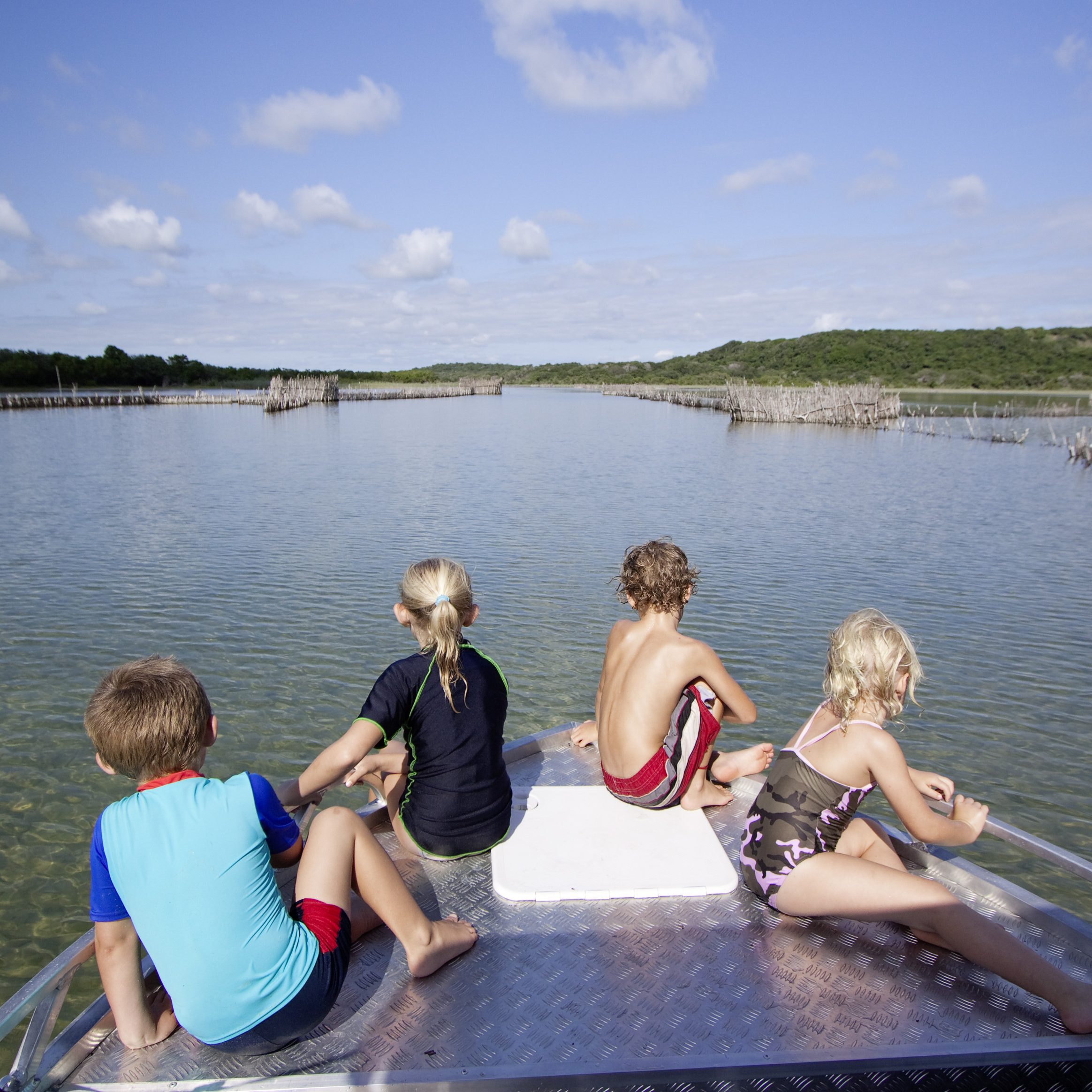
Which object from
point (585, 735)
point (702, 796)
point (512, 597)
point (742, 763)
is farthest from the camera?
point (512, 597)

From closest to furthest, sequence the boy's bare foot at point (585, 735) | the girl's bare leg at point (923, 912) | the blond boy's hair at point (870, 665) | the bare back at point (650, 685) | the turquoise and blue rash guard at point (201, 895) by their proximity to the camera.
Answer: the turquoise and blue rash guard at point (201, 895), the girl's bare leg at point (923, 912), the blond boy's hair at point (870, 665), the bare back at point (650, 685), the boy's bare foot at point (585, 735)

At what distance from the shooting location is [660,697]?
3.67 m

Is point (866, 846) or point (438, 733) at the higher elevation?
point (438, 733)

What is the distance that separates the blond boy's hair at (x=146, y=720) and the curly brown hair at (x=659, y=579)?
7.15ft

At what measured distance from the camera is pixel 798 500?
1802 cm

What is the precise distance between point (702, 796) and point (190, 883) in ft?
8.67

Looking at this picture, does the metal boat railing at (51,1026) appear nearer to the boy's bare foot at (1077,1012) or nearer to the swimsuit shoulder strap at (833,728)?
the swimsuit shoulder strap at (833,728)

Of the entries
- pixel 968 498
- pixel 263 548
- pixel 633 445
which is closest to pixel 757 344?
pixel 633 445

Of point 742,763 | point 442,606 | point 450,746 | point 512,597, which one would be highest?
point 442,606

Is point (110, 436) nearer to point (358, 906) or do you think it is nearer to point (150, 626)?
point (150, 626)

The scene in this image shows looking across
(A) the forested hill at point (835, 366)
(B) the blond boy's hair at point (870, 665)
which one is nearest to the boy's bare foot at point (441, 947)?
(B) the blond boy's hair at point (870, 665)

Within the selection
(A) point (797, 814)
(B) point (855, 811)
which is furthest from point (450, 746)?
(B) point (855, 811)

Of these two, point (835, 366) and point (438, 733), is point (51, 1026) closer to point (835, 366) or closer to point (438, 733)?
point (438, 733)

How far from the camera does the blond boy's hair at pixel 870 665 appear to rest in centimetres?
285
